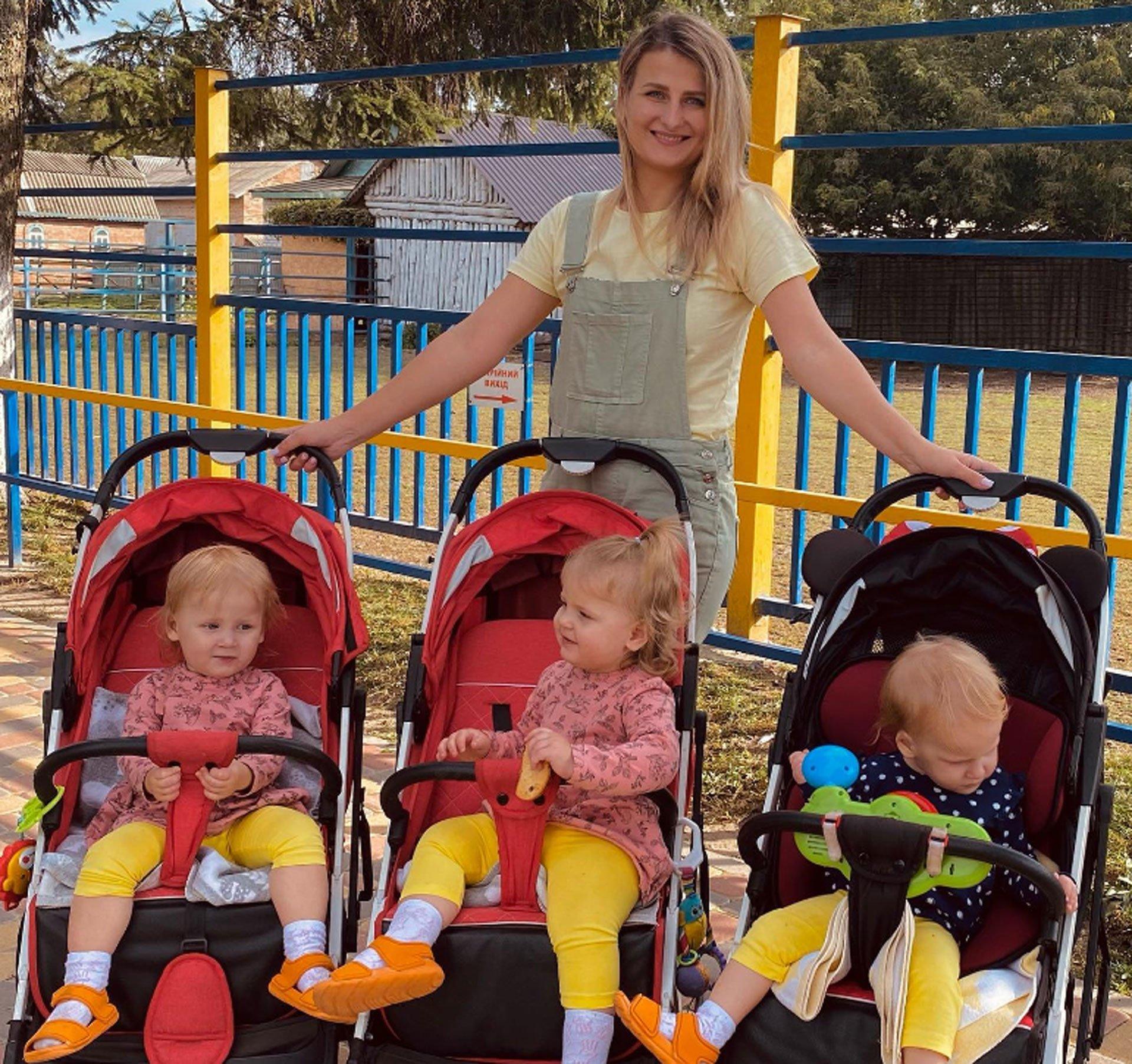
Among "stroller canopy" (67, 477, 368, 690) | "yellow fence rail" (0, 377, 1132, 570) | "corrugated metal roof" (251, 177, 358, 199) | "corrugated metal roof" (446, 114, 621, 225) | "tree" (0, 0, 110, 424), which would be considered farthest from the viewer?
"corrugated metal roof" (251, 177, 358, 199)

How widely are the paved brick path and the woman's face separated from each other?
1977mm

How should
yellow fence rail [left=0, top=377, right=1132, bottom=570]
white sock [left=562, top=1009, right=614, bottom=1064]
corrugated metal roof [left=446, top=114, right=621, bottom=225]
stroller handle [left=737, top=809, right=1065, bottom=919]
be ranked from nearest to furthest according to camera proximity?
stroller handle [left=737, top=809, right=1065, bottom=919]
white sock [left=562, top=1009, right=614, bottom=1064]
yellow fence rail [left=0, top=377, right=1132, bottom=570]
corrugated metal roof [left=446, top=114, right=621, bottom=225]

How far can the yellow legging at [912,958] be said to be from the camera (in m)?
2.45

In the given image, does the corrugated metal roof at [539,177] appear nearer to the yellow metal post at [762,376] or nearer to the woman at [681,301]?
the yellow metal post at [762,376]

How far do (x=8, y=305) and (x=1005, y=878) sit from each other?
7.73 metres

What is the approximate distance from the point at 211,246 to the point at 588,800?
5.06m

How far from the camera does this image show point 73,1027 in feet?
8.86

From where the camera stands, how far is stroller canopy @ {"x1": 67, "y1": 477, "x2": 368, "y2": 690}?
334 cm

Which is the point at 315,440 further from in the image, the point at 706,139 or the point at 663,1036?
the point at 663,1036

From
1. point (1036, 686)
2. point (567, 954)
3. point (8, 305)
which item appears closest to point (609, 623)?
point (567, 954)

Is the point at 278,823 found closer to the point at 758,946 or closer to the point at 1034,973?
the point at 758,946

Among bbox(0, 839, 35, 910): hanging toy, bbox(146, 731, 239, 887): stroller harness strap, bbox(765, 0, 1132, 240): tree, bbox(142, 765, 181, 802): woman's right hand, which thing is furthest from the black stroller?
bbox(765, 0, 1132, 240): tree

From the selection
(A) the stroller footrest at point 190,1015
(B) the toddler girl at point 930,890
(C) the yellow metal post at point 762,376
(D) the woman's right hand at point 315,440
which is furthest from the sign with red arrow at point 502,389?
(A) the stroller footrest at point 190,1015

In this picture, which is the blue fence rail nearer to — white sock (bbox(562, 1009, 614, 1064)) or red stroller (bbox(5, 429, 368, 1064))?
red stroller (bbox(5, 429, 368, 1064))
